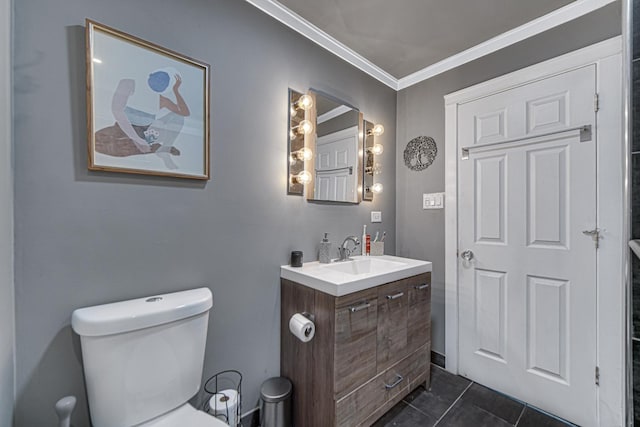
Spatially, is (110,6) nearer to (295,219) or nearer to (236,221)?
(236,221)

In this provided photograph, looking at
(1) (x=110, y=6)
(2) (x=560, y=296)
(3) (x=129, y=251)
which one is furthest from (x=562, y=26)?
(3) (x=129, y=251)

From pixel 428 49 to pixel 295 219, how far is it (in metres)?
1.61

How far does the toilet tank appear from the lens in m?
0.94

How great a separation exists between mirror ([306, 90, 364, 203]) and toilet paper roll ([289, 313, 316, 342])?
0.77m

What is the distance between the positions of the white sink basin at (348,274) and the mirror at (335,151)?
18.4 inches

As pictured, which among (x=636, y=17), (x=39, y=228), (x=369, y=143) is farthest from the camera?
(x=369, y=143)

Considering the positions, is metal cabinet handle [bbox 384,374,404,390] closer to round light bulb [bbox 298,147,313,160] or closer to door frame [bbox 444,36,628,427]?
door frame [bbox 444,36,628,427]

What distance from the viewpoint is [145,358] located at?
1.01 m

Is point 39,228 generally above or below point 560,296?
above

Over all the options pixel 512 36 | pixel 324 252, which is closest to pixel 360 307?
pixel 324 252

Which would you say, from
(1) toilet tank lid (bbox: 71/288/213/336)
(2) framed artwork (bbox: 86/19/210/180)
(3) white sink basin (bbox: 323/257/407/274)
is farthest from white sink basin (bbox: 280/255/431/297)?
(2) framed artwork (bbox: 86/19/210/180)

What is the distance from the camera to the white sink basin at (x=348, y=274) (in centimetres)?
133

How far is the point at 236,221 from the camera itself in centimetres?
146

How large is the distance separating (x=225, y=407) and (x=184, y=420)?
254 mm
